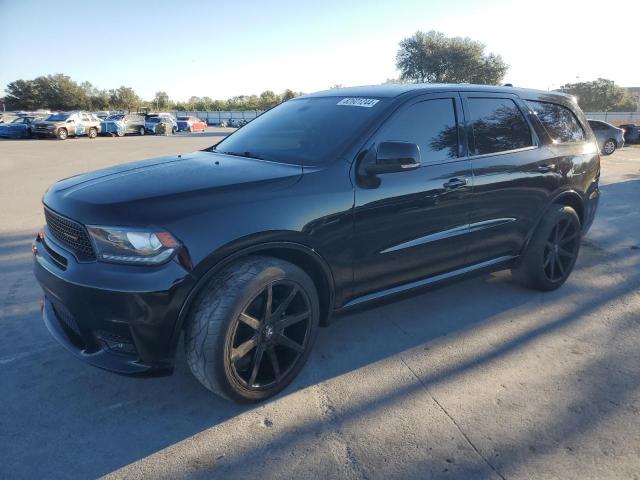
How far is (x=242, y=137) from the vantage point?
12.9 feet

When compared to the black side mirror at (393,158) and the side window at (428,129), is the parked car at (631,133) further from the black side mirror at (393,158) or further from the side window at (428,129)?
the black side mirror at (393,158)

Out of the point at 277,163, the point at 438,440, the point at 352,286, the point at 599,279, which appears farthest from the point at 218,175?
the point at 599,279

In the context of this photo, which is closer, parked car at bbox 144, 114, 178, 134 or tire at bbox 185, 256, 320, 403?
tire at bbox 185, 256, 320, 403

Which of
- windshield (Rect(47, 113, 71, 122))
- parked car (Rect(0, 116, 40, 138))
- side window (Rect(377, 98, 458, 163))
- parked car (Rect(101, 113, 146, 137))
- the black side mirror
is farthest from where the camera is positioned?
parked car (Rect(101, 113, 146, 137))

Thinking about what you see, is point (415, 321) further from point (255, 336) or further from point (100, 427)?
point (100, 427)

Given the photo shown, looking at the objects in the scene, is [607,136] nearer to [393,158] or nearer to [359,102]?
[359,102]

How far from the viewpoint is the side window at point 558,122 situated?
4391mm

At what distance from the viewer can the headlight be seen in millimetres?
2373

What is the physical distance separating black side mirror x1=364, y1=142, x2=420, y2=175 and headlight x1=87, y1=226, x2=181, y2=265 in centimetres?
131

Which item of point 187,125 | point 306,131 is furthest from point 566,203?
point 187,125

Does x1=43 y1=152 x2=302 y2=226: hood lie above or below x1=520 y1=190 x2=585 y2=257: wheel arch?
above

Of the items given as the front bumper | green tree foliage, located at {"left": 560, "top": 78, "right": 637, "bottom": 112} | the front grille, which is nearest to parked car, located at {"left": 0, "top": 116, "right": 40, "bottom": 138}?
the front grille

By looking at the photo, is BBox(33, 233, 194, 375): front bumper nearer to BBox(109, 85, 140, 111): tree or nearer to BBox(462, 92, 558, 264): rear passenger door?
BBox(462, 92, 558, 264): rear passenger door

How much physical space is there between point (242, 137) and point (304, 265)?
1491 mm
